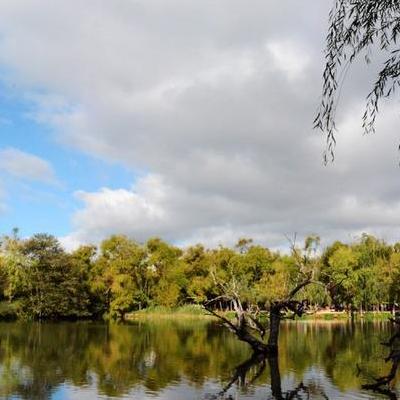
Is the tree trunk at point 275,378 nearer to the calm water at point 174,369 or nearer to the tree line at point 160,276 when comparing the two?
the calm water at point 174,369

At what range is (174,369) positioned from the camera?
2511 centimetres

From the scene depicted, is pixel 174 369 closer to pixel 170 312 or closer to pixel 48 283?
pixel 48 283

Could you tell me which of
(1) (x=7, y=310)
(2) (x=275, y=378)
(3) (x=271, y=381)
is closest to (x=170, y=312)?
(1) (x=7, y=310)

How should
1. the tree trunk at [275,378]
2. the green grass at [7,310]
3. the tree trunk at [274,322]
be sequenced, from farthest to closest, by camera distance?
the green grass at [7,310] < the tree trunk at [274,322] < the tree trunk at [275,378]

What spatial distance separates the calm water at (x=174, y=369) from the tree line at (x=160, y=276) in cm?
3166

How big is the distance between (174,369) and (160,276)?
6053 centimetres

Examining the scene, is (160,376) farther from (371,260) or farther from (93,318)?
(371,260)

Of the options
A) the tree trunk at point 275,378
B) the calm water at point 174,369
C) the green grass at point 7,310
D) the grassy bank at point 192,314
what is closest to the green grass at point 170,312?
the grassy bank at point 192,314

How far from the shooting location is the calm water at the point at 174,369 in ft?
63.3

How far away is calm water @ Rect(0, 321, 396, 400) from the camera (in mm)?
19281

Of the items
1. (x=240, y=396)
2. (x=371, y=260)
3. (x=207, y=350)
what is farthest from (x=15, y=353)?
(x=371, y=260)

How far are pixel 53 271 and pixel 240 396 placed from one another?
5781 cm

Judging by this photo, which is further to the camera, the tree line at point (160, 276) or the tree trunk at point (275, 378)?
the tree line at point (160, 276)

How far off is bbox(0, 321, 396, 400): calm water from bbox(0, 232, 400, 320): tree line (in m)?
31.7
